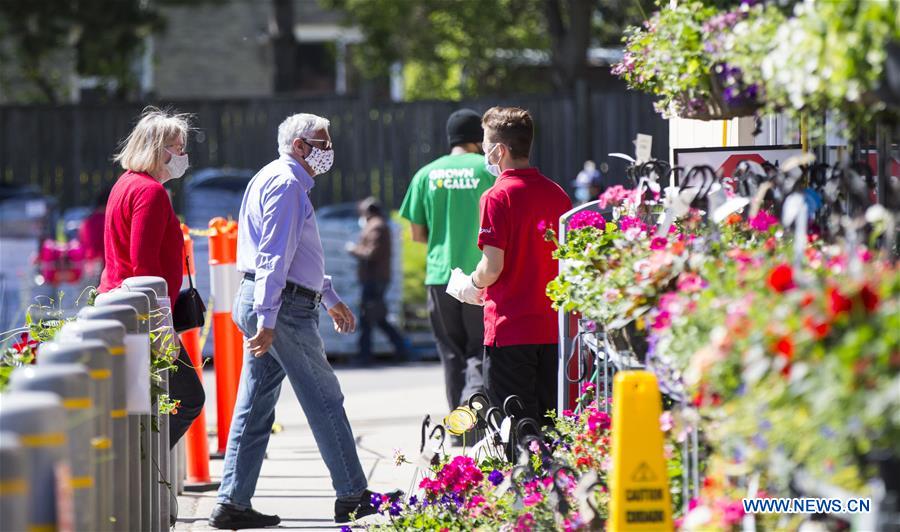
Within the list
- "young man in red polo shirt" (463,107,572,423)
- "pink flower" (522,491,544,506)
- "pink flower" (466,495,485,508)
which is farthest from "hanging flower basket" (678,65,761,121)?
"pink flower" (466,495,485,508)

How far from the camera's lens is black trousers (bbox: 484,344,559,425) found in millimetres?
6109

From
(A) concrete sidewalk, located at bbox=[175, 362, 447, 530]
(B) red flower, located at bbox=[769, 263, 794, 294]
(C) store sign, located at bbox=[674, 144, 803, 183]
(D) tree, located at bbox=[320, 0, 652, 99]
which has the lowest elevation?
(A) concrete sidewalk, located at bbox=[175, 362, 447, 530]

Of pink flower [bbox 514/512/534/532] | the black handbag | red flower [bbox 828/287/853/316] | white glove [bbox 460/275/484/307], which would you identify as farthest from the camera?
the black handbag

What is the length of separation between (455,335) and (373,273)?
613 centimetres

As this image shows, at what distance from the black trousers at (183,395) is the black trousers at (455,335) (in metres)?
1.86

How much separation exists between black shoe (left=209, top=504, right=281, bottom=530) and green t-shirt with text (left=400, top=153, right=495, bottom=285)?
208cm

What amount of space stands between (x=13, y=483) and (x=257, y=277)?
3109 millimetres

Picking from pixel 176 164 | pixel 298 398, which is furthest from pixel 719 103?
pixel 176 164

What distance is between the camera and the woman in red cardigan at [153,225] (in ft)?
19.9

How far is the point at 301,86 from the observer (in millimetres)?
27078

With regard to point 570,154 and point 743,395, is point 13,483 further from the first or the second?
point 570,154

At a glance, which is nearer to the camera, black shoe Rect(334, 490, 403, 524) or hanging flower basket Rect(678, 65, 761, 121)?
hanging flower basket Rect(678, 65, 761, 121)

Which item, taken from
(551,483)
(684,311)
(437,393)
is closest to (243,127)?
(437,393)

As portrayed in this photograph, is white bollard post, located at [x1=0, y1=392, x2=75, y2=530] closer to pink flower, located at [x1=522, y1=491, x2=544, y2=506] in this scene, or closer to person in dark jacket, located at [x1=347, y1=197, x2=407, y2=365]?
pink flower, located at [x1=522, y1=491, x2=544, y2=506]
